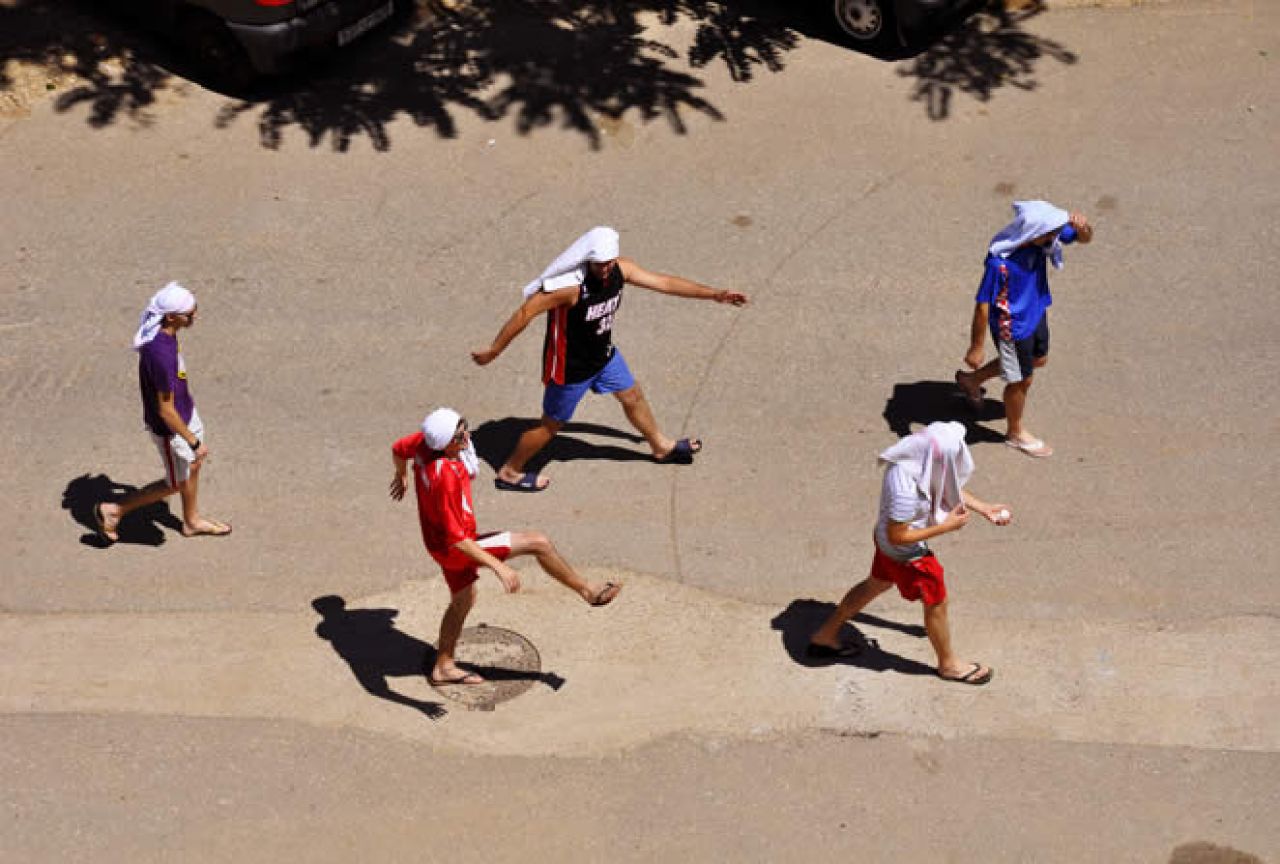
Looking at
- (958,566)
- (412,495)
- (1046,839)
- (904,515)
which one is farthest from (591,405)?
(1046,839)

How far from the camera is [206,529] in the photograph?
8.71m

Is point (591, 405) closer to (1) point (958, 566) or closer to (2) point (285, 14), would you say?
(1) point (958, 566)

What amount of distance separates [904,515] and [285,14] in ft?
22.7

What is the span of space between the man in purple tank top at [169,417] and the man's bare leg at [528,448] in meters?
1.58

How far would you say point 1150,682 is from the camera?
7848mm

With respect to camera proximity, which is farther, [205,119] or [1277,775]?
[205,119]

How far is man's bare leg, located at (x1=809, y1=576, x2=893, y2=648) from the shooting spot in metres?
7.62

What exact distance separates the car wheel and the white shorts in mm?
6799

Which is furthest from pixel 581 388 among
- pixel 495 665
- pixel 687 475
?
pixel 495 665

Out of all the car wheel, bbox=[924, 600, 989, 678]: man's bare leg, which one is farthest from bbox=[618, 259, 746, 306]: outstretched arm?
the car wheel

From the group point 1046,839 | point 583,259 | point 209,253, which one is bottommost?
point 1046,839

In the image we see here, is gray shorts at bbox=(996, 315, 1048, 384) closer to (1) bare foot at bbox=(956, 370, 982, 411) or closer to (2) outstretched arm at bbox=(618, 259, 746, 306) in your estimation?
(1) bare foot at bbox=(956, 370, 982, 411)

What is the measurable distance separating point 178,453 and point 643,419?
2.54 m

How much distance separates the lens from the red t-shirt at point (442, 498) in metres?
7.09
